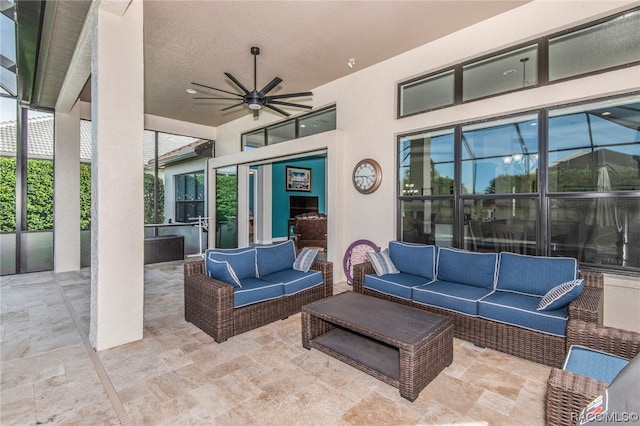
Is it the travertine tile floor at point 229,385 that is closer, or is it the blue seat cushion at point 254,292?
the travertine tile floor at point 229,385

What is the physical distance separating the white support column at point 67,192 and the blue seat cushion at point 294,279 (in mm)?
4864

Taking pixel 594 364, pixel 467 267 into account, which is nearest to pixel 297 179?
pixel 467 267

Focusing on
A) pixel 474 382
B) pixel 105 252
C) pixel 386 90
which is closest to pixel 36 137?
pixel 105 252

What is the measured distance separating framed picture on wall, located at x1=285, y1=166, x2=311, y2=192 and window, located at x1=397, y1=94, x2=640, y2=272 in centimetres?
636

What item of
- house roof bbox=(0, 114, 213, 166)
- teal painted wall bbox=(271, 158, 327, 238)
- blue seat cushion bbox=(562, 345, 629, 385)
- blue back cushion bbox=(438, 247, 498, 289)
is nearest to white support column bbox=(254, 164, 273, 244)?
teal painted wall bbox=(271, 158, 327, 238)

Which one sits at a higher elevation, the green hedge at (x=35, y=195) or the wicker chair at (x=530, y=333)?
the green hedge at (x=35, y=195)

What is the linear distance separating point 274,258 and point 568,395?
10.1ft

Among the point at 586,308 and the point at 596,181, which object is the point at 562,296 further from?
the point at 596,181

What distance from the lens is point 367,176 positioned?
4828 millimetres

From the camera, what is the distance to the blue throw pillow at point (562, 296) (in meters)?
2.41

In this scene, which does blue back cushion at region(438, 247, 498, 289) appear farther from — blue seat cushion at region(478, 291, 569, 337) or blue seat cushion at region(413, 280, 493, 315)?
blue seat cushion at region(478, 291, 569, 337)

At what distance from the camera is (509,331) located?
267 centimetres

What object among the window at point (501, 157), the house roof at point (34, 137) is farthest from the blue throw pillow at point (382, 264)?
the house roof at point (34, 137)

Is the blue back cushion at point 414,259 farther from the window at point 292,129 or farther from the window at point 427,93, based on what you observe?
the window at point 292,129
